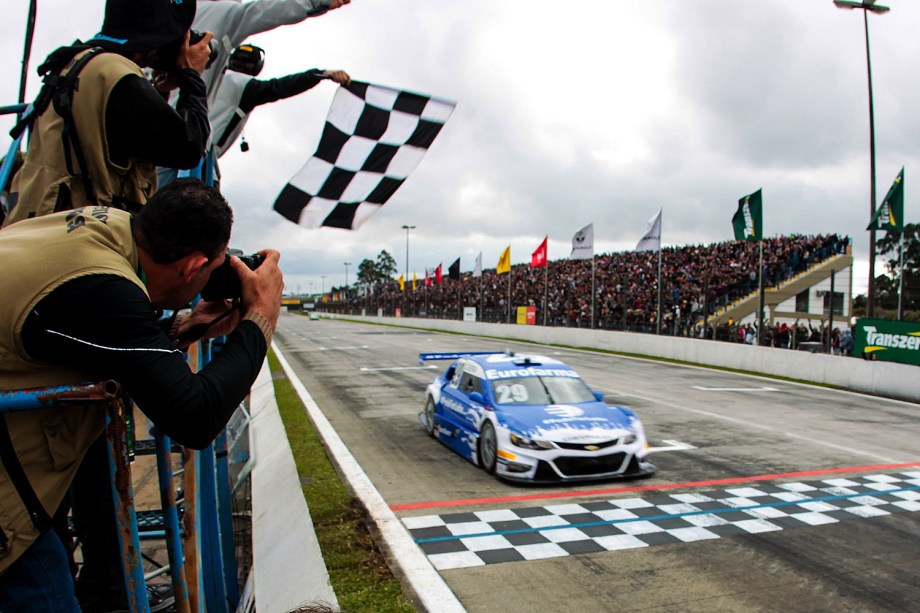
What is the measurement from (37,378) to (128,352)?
0.64 feet

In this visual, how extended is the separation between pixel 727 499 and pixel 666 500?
2.06 feet

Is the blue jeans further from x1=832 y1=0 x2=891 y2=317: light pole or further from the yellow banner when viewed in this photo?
the yellow banner

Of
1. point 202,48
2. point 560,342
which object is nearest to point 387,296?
point 560,342

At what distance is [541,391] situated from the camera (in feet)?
29.3

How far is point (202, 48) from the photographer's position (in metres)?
2.36

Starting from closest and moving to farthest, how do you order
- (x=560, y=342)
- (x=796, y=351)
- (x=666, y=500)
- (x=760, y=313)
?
(x=666, y=500), (x=796, y=351), (x=760, y=313), (x=560, y=342)

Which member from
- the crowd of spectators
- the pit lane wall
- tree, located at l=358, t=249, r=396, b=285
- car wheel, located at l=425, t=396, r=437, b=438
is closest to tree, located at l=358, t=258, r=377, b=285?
tree, located at l=358, t=249, r=396, b=285

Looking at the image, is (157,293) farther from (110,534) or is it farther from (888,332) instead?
(888,332)

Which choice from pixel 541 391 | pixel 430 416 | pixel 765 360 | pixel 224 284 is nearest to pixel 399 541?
pixel 541 391

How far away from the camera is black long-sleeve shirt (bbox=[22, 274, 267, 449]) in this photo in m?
1.34

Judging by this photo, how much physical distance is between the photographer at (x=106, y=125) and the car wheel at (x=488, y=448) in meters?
6.32

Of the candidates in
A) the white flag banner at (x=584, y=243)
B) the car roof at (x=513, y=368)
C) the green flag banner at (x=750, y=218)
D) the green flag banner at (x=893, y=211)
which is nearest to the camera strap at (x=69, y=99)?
the car roof at (x=513, y=368)

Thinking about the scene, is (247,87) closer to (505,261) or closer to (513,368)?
(513,368)

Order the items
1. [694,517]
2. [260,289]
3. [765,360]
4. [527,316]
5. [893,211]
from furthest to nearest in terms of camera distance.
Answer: [527,316]
[765,360]
[893,211]
[694,517]
[260,289]
